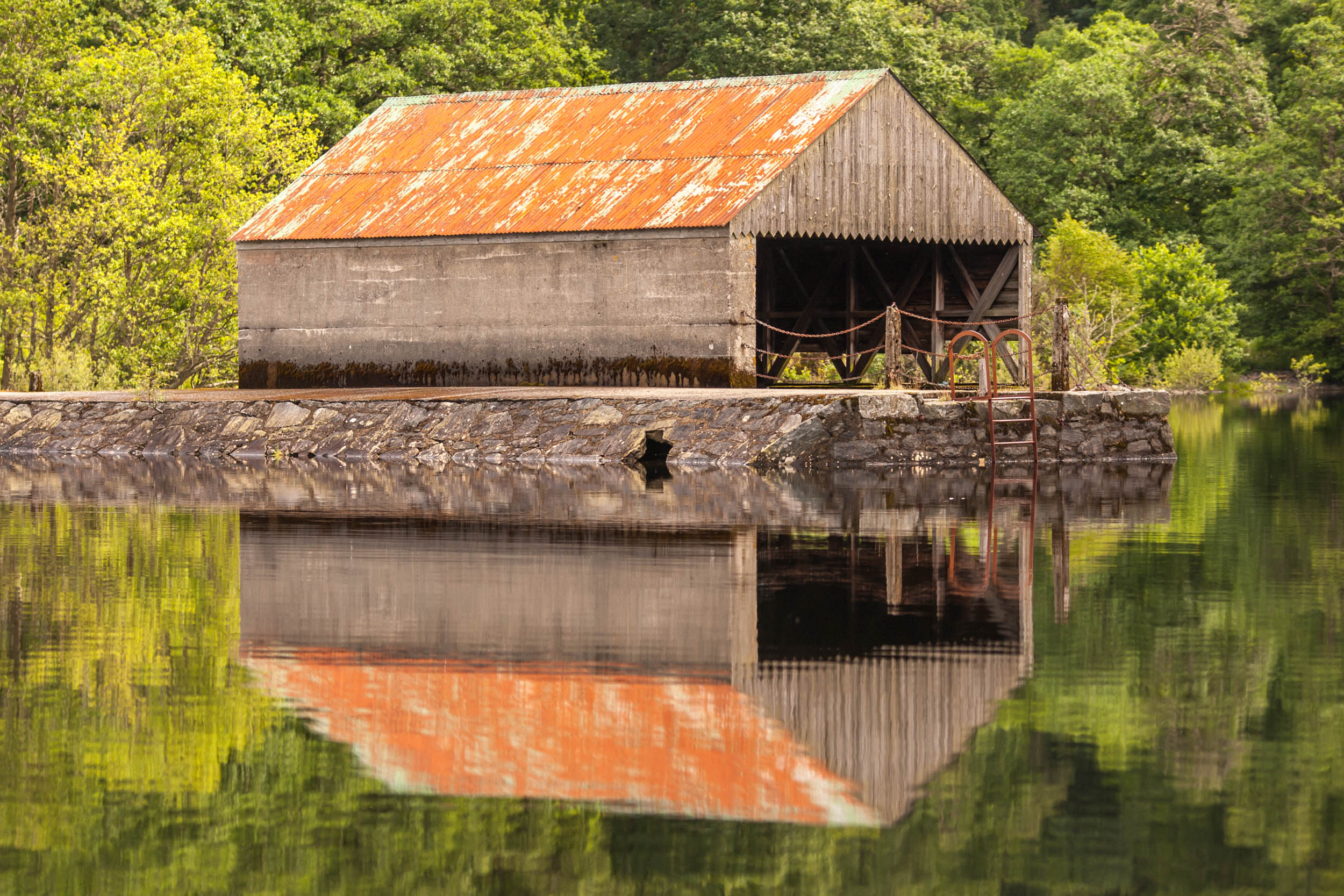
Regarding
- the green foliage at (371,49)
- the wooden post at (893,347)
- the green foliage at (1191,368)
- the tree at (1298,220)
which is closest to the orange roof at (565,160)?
the wooden post at (893,347)

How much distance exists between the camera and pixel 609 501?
20.3m

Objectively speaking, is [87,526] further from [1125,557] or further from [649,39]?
[649,39]

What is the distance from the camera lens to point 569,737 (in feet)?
26.1

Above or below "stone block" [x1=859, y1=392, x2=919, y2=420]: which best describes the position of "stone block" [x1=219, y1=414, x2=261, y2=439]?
below

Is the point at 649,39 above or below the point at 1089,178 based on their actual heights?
above

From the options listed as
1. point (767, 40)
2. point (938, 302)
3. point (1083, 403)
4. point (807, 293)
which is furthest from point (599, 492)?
point (767, 40)

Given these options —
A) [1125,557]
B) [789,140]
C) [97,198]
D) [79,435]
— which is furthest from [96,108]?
[1125,557]

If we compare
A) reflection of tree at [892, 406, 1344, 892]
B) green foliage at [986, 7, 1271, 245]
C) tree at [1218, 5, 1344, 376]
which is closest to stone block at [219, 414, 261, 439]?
reflection of tree at [892, 406, 1344, 892]

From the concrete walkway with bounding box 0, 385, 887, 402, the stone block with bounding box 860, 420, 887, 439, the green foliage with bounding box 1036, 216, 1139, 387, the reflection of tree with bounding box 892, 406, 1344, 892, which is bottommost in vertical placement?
the reflection of tree with bounding box 892, 406, 1344, 892

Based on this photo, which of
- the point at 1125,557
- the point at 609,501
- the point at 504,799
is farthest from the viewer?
the point at 609,501

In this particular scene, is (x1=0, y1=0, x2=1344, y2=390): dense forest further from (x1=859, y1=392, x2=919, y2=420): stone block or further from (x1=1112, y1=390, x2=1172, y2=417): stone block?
(x1=859, y1=392, x2=919, y2=420): stone block

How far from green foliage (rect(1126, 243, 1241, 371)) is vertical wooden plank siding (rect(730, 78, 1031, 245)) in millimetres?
30259

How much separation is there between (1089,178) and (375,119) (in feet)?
123

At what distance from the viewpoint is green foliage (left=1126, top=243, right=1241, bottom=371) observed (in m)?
63.7
